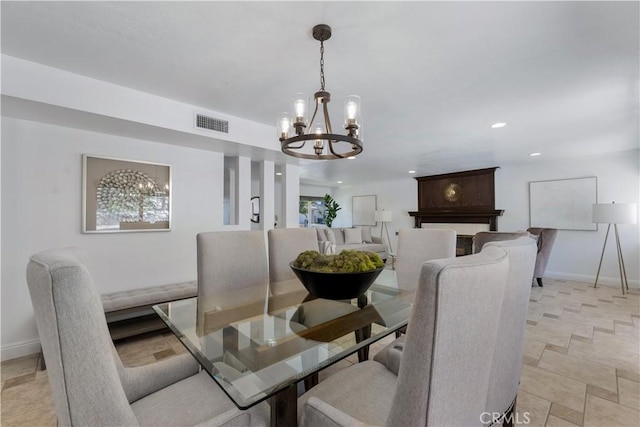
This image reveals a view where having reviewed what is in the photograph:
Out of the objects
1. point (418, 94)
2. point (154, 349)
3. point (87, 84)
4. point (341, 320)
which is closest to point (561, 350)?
point (341, 320)

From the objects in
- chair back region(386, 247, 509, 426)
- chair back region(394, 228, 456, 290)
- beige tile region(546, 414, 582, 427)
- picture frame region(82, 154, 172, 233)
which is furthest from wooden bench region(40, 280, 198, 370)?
Result: beige tile region(546, 414, 582, 427)

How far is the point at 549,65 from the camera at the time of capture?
204cm

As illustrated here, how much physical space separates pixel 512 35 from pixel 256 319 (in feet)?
7.45

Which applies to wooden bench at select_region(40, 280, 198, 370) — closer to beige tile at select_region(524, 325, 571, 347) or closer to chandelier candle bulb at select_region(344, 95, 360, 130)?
chandelier candle bulb at select_region(344, 95, 360, 130)

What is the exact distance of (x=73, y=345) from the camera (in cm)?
64

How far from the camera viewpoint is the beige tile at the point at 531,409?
162 centimetres

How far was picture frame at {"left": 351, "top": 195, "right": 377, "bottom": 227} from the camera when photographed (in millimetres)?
8883

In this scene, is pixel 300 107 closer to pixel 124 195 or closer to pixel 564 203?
pixel 124 195

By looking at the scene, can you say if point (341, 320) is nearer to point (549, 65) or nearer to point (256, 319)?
point (256, 319)

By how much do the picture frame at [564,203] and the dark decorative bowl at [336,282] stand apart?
5627 millimetres

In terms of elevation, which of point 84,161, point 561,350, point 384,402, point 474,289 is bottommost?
point 561,350

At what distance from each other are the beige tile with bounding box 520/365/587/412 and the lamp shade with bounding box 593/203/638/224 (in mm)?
3583

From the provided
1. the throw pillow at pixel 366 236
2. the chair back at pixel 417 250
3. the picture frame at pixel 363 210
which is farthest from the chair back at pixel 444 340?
the picture frame at pixel 363 210

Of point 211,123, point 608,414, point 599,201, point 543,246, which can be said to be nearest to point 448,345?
point 608,414
